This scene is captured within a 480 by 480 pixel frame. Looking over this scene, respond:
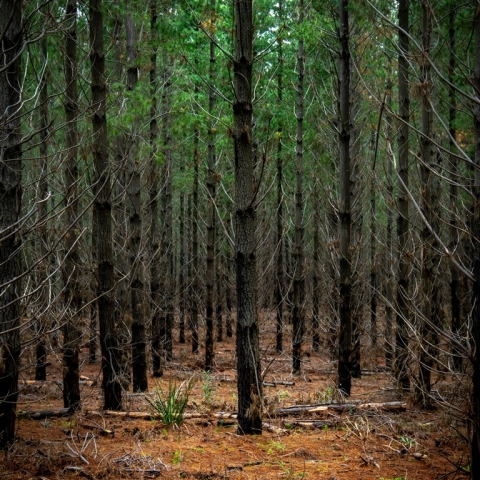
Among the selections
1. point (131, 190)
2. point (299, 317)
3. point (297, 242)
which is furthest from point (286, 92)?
point (131, 190)

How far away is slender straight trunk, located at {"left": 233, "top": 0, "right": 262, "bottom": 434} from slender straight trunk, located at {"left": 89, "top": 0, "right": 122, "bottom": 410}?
2.32 metres

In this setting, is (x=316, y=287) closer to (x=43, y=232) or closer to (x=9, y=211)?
(x=43, y=232)

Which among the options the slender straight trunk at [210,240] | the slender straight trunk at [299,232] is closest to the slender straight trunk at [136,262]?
the slender straight trunk at [210,240]

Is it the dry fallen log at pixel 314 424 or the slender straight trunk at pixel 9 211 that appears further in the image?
the dry fallen log at pixel 314 424

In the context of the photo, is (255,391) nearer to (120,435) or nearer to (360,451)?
(360,451)

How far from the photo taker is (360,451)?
5527 mm

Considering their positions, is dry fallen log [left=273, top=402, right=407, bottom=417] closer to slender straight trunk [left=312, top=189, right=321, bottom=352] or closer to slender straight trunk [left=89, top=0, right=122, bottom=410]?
slender straight trunk [left=89, top=0, right=122, bottom=410]

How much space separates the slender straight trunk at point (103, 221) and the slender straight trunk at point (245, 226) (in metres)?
2.32

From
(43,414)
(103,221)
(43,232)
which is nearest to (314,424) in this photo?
(43,414)

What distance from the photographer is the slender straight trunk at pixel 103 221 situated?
23.9 ft

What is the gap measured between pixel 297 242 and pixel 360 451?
852 cm

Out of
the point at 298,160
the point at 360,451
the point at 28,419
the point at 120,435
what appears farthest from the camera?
the point at 298,160

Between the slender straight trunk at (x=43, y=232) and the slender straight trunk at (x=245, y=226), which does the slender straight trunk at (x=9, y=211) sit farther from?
the slender straight trunk at (x=245, y=226)

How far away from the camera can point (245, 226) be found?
5.65 meters
